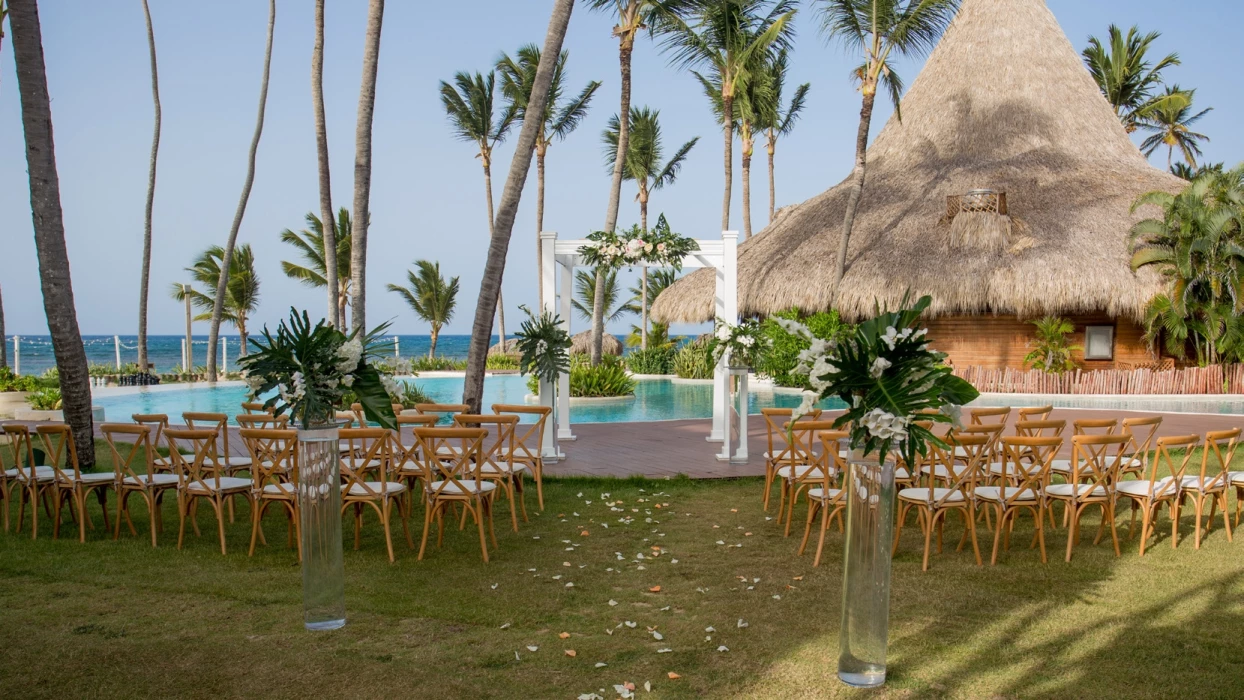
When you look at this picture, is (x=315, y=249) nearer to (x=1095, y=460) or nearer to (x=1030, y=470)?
(x=1030, y=470)

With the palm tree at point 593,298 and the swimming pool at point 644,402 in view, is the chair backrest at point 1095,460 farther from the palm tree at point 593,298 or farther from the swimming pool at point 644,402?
the palm tree at point 593,298

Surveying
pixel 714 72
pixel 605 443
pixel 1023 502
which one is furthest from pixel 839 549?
pixel 714 72

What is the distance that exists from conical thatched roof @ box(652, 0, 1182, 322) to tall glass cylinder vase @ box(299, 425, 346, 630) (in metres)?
15.1

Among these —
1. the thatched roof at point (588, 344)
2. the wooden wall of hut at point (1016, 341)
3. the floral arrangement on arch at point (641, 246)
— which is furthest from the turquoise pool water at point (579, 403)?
the thatched roof at point (588, 344)

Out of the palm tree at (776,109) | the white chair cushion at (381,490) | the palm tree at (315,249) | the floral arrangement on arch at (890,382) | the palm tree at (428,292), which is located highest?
the palm tree at (776,109)

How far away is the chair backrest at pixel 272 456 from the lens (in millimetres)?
5129

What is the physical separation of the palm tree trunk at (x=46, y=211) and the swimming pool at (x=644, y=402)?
5520 millimetres

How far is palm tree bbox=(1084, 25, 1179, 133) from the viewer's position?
2636cm

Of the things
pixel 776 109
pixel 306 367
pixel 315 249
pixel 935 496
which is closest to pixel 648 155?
pixel 776 109

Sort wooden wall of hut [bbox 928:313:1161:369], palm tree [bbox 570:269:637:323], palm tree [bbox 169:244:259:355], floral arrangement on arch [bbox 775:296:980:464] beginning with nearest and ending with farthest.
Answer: floral arrangement on arch [bbox 775:296:980:464] → wooden wall of hut [bbox 928:313:1161:369] → palm tree [bbox 169:244:259:355] → palm tree [bbox 570:269:637:323]

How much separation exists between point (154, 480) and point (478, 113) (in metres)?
22.7

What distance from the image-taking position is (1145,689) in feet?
10.9

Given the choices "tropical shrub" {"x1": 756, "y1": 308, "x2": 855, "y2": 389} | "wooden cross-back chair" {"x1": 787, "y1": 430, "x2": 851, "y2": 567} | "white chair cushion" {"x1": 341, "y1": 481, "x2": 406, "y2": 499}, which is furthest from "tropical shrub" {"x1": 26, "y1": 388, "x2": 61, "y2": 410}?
"tropical shrub" {"x1": 756, "y1": 308, "x2": 855, "y2": 389}

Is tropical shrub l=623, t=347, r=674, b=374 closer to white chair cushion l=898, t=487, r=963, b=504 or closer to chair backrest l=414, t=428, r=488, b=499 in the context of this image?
chair backrest l=414, t=428, r=488, b=499
